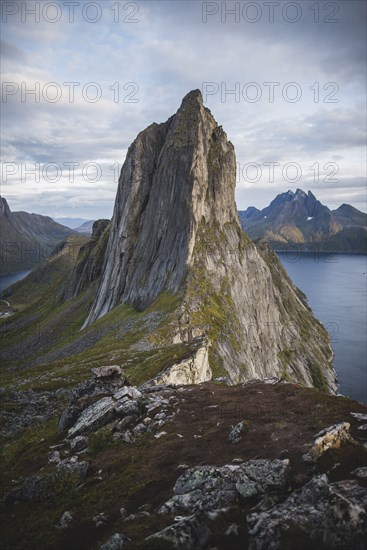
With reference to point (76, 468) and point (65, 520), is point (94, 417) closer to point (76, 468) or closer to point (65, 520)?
point (76, 468)

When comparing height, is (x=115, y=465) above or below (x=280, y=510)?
below

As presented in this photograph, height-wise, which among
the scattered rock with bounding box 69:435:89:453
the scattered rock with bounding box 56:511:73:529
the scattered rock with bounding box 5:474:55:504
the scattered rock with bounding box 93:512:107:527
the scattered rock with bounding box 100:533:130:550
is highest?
the scattered rock with bounding box 100:533:130:550

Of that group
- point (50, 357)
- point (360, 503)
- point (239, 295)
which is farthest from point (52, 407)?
point (239, 295)

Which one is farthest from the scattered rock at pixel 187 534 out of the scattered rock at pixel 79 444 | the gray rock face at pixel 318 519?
the scattered rock at pixel 79 444

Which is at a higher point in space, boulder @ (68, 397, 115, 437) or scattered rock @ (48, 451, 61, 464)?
boulder @ (68, 397, 115, 437)

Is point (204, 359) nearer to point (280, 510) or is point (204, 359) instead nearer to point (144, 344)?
point (144, 344)

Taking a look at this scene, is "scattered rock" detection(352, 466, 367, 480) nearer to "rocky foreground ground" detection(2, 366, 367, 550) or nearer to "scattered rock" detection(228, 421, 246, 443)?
"rocky foreground ground" detection(2, 366, 367, 550)

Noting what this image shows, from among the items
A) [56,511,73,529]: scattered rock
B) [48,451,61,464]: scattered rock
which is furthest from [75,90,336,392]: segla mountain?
[56,511,73,529]: scattered rock

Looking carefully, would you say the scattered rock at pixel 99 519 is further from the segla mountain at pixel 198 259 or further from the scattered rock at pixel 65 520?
the segla mountain at pixel 198 259
